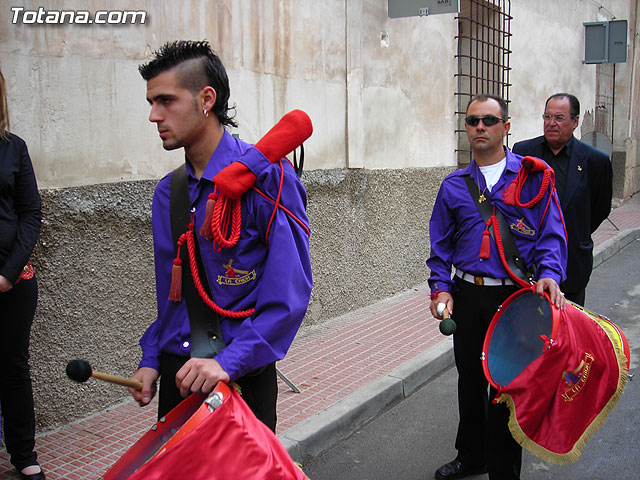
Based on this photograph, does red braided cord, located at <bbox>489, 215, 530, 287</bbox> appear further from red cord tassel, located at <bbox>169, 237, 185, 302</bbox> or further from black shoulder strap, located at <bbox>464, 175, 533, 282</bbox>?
red cord tassel, located at <bbox>169, 237, 185, 302</bbox>

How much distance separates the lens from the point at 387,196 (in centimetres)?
777

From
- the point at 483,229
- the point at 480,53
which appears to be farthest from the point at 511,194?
the point at 480,53

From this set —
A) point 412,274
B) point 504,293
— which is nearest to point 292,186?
point 504,293

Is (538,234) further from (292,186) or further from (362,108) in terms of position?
(362,108)

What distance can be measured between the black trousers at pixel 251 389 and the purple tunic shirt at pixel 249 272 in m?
0.04

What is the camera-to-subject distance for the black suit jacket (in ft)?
14.1

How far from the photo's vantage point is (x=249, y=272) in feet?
6.92

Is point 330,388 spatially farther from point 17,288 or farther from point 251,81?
point 251,81

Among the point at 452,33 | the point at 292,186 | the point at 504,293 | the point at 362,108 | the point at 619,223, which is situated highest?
the point at 452,33

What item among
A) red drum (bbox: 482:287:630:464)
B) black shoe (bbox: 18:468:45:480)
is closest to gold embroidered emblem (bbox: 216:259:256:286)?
red drum (bbox: 482:287:630:464)

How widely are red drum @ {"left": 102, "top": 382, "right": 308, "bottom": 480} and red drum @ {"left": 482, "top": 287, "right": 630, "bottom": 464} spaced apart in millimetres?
1592

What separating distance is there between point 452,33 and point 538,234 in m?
6.30

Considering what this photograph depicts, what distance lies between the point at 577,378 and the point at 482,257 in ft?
2.37

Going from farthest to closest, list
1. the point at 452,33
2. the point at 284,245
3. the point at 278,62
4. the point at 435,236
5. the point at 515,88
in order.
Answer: the point at 515,88 < the point at 452,33 < the point at 278,62 < the point at 435,236 < the point at 284,245
